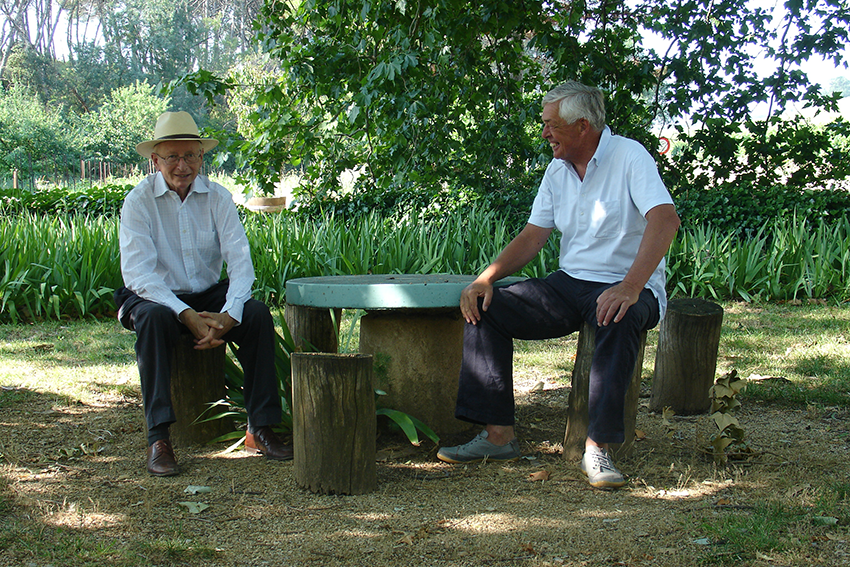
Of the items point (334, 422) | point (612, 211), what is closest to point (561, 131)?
point (612, 211)

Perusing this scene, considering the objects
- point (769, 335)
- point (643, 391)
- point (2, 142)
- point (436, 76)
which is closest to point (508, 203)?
point (436, 76)

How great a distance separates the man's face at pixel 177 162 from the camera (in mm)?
3305

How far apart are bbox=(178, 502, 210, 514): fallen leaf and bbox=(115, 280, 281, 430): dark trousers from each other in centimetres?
43

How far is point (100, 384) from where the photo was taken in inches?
173

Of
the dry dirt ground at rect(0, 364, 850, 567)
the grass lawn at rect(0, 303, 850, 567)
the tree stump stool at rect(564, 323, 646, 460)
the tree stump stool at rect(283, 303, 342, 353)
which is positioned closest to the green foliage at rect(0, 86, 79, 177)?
the tree stump stool at rect(283, 303, 342, 353)

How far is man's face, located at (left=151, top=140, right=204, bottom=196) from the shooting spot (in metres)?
3.30

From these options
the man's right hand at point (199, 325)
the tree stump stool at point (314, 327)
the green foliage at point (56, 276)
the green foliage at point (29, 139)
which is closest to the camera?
the man's right hand at point (199, 325)

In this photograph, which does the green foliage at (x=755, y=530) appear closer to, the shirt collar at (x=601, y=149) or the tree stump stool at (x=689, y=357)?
the tree stump stool at (x=689, y=357)

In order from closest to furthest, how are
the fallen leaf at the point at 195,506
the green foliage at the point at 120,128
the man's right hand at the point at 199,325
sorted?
the fallen leaf at the point at 195,506 < the man's right hand at the point at 199,325 < the green foliage at the point at 120,128

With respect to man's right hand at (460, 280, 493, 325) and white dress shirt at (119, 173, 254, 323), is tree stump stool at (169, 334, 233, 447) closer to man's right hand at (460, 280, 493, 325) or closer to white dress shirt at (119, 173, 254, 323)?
white dress shirt at (119, 173, 254, 323)

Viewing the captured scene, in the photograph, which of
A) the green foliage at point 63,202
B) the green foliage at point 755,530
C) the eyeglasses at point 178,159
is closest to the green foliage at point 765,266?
the green foliage at point 755,530

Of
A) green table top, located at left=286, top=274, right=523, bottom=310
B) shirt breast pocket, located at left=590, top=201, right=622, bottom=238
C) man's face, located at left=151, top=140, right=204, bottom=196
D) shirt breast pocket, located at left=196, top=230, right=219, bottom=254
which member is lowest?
green table top, located at left=286, top=274, right=523, bottom=310

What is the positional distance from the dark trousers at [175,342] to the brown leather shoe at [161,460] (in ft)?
0.26

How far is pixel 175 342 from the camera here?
10.4 ft
